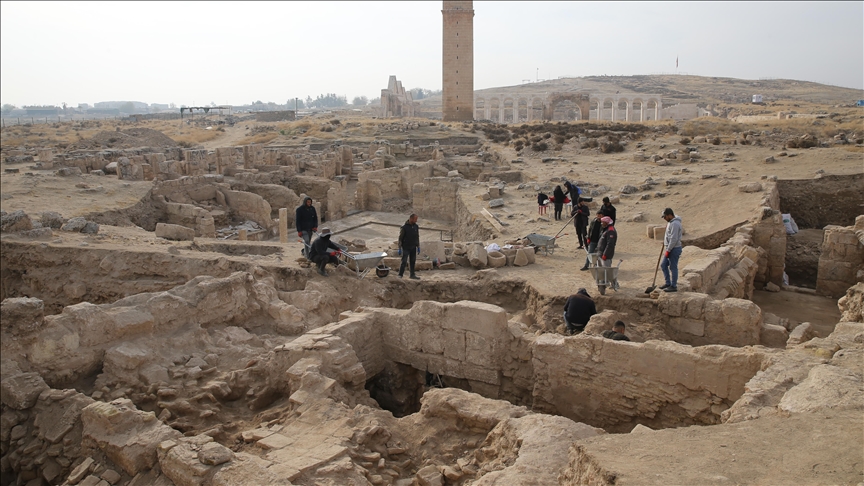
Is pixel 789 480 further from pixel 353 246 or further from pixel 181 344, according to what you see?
pixel 353 246

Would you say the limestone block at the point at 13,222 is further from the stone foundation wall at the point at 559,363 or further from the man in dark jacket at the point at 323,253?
the stone foundation wall at the point at 559,363

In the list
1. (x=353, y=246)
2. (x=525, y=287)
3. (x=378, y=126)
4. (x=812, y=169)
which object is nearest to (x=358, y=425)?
(x=525, y=287)

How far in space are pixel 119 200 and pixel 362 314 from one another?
1032cm

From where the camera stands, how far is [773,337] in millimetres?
7246

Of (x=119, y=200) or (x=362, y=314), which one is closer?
(x=362, y=314)

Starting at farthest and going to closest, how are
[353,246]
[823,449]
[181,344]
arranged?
1. [353,246]
2. [181,344]
3. [823,449]

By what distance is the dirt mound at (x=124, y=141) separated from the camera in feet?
100

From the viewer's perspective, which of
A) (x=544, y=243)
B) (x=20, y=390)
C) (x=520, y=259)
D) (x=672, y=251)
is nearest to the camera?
(x=20, y=390)

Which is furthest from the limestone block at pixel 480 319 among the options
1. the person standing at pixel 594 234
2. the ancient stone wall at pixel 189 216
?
the ancient stone wall at pixel 189 216

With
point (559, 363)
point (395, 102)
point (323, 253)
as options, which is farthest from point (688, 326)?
point (395, 102)

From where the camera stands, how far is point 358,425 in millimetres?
5242

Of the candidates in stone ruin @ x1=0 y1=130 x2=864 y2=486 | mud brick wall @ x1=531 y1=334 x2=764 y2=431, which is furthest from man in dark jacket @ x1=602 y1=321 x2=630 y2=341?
mud brick wall @ x1=531 y1=334 x2=764 y2=431

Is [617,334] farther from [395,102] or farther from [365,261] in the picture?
[395,102]

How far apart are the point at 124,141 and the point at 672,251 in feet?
104
